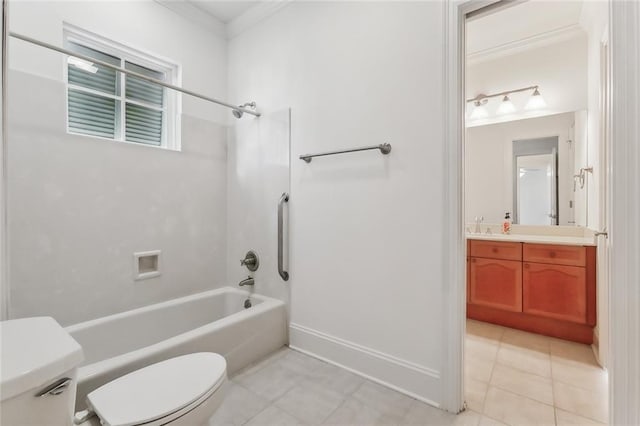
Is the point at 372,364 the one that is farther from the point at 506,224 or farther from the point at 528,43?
the point at 528,43

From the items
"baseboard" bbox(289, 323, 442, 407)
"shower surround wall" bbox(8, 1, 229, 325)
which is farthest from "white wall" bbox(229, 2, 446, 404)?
"shower surround wall" bbox(8, 1, 229, 325)

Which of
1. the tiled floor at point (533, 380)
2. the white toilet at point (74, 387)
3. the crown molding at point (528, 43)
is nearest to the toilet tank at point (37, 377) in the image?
the white toilet at point (74, 387)

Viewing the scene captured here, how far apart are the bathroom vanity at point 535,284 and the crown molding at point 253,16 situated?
2.57m

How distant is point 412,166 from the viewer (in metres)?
1.64

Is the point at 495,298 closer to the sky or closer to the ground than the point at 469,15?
closer to the ground

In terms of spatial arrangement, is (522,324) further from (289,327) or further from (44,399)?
(44,399)

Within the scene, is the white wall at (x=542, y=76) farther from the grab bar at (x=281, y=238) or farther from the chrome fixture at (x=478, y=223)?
the grab bar at (x=281, y=238)

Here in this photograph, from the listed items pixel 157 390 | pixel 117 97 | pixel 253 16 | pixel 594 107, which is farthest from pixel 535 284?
pixel 117 97

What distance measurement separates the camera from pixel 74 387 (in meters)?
0.92

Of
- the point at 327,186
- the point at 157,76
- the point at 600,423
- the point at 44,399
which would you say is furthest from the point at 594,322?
the point at 157,76

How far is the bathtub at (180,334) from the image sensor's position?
1401 mm

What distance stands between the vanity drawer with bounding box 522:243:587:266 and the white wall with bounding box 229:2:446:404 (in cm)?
147

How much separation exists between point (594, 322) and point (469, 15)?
2382 mm

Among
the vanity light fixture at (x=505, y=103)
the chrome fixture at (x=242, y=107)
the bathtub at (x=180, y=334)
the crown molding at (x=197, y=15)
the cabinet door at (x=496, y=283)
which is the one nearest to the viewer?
the bathtub at (x=180, y=334)
